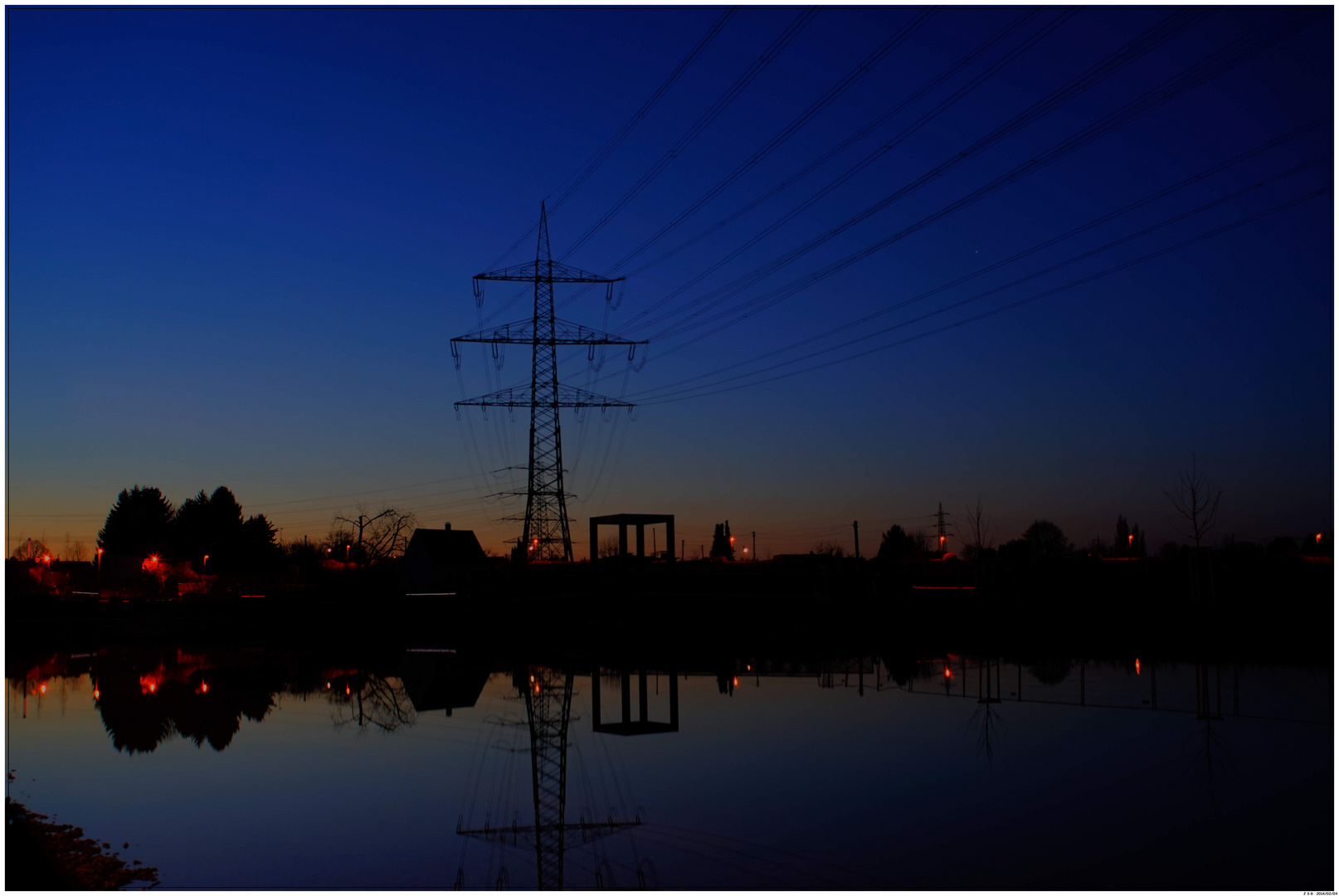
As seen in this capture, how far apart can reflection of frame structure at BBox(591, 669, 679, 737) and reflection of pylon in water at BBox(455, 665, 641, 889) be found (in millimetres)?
732

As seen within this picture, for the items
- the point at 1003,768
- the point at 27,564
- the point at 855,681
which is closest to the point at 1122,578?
the point at 855,681

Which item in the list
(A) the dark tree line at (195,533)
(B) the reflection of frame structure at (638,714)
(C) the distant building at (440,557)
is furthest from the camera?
(A) the dark tree line at (195,533)

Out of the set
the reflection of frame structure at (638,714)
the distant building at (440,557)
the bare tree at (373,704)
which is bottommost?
the bare tree at (373,704)

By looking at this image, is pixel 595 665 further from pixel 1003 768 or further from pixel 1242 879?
pixel 1242 879

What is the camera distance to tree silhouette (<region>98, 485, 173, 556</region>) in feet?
402

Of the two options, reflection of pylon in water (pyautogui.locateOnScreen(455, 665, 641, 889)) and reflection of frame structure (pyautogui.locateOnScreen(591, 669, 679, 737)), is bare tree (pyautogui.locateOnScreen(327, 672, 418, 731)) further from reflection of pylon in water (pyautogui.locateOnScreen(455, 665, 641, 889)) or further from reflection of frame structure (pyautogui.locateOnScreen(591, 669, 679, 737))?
reflection of frame structure (pyautogui.locateOnScreen(591, 669, 679, 737))

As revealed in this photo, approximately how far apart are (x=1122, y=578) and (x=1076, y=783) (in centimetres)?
2872

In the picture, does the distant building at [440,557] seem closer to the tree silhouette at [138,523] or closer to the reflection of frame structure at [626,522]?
the reflection of frame structure at [626,522]

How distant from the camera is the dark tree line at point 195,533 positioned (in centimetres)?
11725

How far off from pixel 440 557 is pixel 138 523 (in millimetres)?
62708

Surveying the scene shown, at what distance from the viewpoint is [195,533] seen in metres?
119

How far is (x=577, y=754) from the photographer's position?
1988 centimetres

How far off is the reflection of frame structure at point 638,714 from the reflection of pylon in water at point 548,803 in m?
0.73

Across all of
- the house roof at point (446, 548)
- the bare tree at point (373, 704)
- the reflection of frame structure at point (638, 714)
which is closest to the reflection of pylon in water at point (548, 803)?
the reflection of frame structure at point (638, 714)
